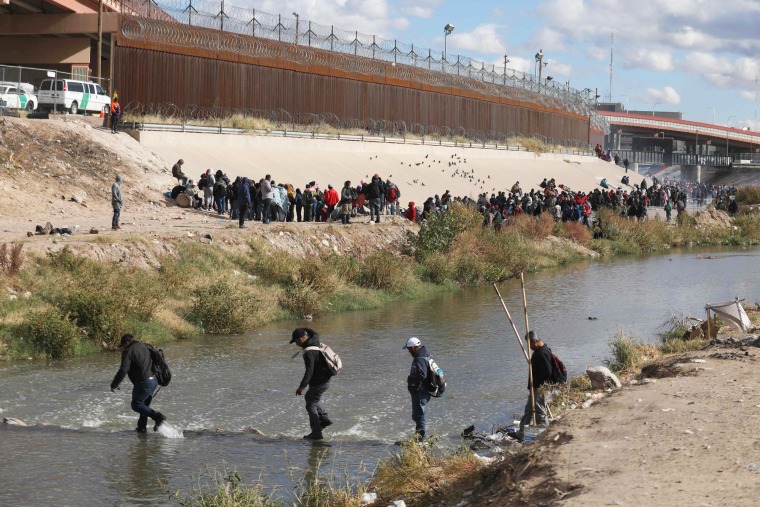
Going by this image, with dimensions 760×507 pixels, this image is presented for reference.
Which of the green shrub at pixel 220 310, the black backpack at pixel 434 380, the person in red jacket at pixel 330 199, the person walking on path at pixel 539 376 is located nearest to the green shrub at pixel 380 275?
the person in red jacket at pixel 330 199

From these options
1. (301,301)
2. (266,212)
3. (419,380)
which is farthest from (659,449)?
(266,212)

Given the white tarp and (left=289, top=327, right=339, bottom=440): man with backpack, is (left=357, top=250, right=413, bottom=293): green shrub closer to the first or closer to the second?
the white tarp

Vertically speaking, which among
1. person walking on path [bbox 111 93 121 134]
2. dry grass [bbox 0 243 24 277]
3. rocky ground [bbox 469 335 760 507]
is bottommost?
rocky ground [bbox 469 335 760 507]

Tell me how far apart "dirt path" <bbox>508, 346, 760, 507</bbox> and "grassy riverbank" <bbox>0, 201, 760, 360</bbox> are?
1034 cm

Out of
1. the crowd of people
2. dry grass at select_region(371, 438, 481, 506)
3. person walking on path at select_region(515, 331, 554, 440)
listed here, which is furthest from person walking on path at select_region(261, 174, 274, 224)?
dry grass at select_region(371, 438, 481, 506)

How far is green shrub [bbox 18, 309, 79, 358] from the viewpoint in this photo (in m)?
18.5

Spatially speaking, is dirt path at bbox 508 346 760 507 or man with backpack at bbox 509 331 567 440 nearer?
dirt path at bbox 508 346 760 507

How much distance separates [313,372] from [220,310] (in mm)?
9097

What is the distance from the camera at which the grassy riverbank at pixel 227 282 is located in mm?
19297

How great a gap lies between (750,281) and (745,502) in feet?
82.8

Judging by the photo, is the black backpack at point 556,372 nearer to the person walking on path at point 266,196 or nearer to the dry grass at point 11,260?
the dry grass at point 11,260

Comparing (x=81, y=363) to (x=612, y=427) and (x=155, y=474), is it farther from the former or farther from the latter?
(x=612, y=427)

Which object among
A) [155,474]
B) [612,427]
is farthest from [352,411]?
[612,427]

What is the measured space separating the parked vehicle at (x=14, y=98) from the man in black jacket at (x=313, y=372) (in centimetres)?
2637
